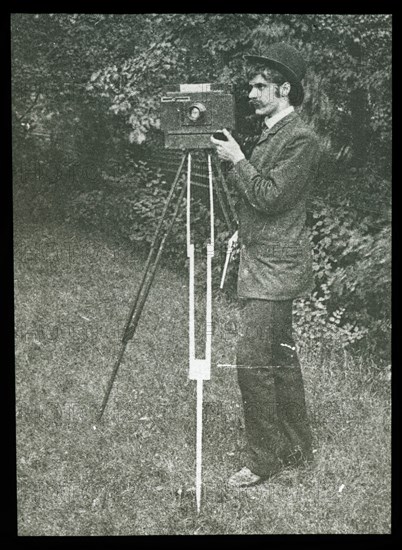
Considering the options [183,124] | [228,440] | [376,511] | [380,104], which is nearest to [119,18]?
[183,124]

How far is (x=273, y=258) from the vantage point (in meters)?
6.43

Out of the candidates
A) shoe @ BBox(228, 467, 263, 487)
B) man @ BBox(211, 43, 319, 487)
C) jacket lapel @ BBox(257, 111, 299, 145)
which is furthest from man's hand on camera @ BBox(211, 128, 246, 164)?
shoe @ BBox(228, 467, 263, 487)

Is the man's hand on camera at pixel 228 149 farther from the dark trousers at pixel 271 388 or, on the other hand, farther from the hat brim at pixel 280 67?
the dark trousers at pixel 271 388

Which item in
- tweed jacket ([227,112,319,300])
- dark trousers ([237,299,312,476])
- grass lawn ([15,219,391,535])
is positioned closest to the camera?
tweed jacket ([227,112,319,300])

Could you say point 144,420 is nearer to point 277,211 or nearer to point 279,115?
point 277,211

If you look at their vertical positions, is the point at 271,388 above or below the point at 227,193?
below

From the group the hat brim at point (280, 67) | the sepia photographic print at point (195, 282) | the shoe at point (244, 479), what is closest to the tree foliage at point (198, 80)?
the sepia photographic print at point (195, 282)

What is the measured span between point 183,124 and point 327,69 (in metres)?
1.01

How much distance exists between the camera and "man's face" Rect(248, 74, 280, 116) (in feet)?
21.0

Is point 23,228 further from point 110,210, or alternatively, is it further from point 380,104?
point 380,104

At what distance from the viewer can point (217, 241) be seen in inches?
259

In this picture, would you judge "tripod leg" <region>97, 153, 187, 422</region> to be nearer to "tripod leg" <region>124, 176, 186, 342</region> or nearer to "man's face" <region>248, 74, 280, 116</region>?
"tripod leg" <region>124, 176, 186, 342</region>

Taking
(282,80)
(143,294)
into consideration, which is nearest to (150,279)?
(143,294)

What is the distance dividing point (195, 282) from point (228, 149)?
906 millimetres
